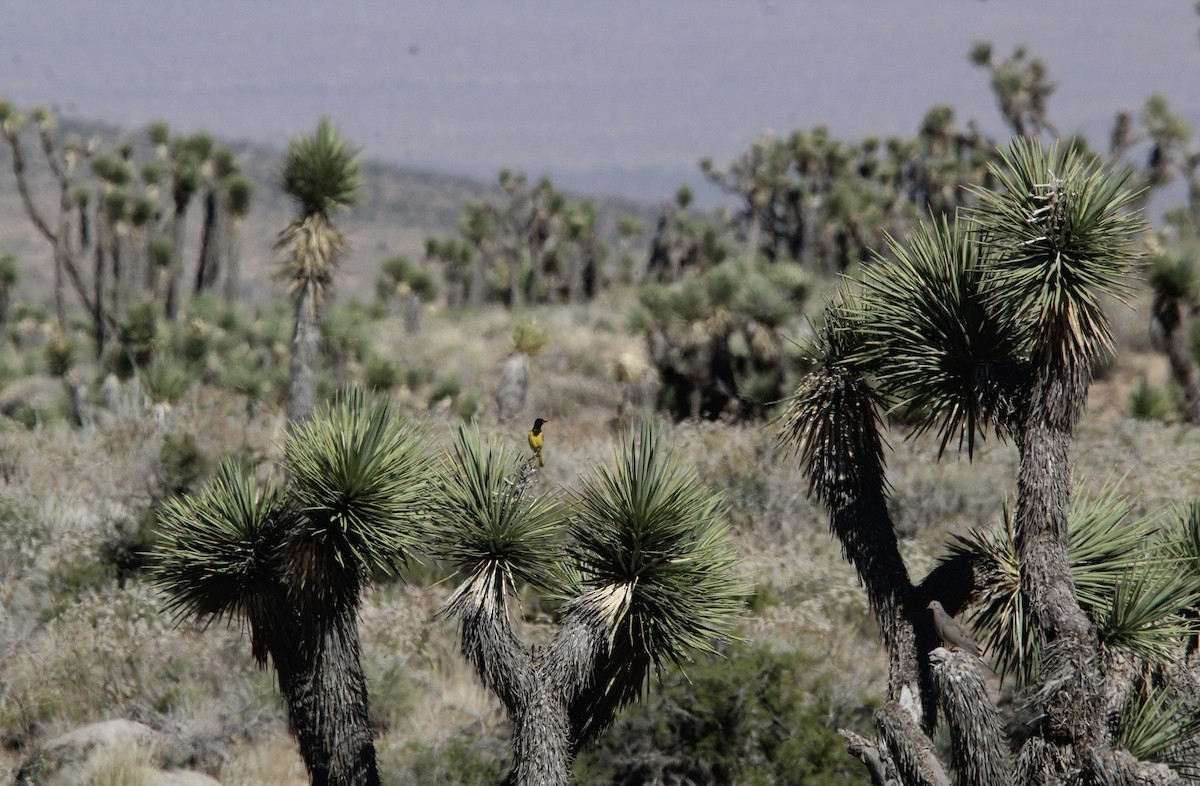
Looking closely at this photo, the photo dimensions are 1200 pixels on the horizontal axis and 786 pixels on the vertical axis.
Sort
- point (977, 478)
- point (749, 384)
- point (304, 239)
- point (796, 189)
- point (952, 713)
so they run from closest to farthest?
point (952, 713) → point (304, 239) → point (977, 478) → point (749, 384) → point (796, 189)

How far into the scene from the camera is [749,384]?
829 inches

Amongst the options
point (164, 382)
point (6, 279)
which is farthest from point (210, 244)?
point (164, 382)

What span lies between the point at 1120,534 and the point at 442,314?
38.2 meters

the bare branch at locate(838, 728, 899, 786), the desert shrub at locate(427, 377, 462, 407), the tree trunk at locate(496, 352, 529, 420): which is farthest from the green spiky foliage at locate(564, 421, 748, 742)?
the desert shrub at locate(427, 377, 462, 407)

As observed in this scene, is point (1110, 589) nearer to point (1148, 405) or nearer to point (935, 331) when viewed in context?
point (935, 331)

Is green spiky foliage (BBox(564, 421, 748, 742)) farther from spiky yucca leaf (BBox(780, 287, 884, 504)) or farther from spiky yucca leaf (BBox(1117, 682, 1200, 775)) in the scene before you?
spiky yucca leaf (BBox(1117, 682, 1200, 775))

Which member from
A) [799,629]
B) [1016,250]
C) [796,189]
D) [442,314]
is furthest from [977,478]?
[442,314]

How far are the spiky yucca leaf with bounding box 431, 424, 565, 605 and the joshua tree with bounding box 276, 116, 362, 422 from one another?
597 cm

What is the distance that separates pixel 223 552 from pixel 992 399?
494 centimetres

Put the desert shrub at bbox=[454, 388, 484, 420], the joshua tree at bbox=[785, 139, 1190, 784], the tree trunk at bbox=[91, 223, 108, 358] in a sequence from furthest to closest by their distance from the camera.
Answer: the tree trunk at bbox=[91, 223, 108, 358]
the desert shrub at bbox=[454, 388, 484, 420]
the joshua tree at bbox=[785, 139, 1190, 784]

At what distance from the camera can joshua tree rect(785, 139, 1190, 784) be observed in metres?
5.67

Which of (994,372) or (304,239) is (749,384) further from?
(994,372)

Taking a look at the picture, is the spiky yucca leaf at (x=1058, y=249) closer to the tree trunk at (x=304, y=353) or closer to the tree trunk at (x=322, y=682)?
the tree trunk at (x=322, y=682)

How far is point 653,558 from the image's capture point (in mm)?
6359
